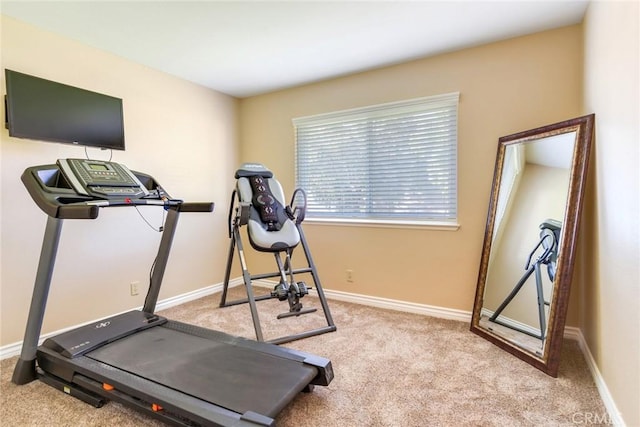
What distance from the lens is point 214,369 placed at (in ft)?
6.03

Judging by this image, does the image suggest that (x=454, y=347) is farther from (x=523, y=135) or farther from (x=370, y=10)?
(x=370, y=10)

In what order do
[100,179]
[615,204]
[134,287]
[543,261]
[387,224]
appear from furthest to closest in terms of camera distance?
[387,224]
[134,287]
[543,261]
[100,179]
[615,204]

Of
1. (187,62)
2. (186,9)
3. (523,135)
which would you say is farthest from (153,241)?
(523,135)

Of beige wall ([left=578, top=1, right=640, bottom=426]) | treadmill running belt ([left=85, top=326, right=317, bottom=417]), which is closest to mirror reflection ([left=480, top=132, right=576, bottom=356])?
beige wall ([left=578, top=1, right=640, bottom=426])

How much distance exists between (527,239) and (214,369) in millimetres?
2342

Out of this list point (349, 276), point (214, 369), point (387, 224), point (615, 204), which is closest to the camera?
point (615, 204)

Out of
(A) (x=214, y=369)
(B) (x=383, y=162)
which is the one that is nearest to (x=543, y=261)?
(B) (x=383, y=162)

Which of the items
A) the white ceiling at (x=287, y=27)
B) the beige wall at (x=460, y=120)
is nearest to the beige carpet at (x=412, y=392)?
the beige wall at (x=460, y=120)

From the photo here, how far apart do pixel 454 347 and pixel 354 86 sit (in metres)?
2.61

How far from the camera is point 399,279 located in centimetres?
327

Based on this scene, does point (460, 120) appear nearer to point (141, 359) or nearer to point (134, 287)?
point (141, 359)

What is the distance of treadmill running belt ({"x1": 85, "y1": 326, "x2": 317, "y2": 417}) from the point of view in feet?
5.21

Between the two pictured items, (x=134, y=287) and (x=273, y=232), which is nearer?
(x=273, y=232)

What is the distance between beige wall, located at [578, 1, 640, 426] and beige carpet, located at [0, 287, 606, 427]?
0.79 feet
